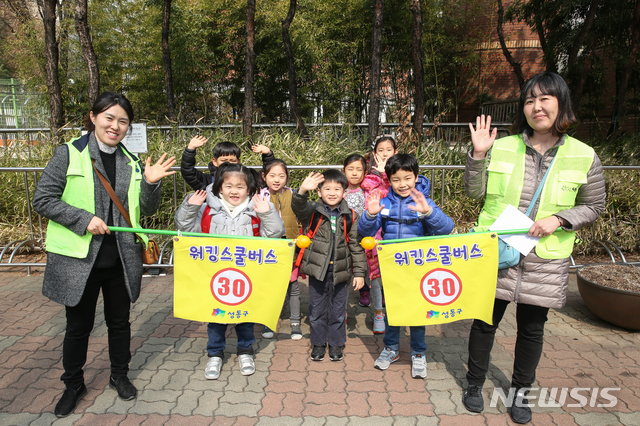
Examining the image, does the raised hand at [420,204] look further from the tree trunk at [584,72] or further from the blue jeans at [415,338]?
the tree trunk at [584,72]

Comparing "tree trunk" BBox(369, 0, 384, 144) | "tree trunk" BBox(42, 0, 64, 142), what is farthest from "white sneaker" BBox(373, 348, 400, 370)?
"tree trunk" BBox(42, 0, 64, 142)

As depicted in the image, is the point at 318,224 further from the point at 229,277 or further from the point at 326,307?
the point at 229,277

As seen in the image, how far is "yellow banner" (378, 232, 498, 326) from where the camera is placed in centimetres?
272

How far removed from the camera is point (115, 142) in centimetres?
273

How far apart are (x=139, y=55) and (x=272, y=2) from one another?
4566mm

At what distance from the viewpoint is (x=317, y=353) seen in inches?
137

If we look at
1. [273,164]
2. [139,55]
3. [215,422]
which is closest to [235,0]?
[139,55]

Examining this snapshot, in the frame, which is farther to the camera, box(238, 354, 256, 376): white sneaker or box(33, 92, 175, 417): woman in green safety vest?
box(238, 354, 256, 376): white sneaker

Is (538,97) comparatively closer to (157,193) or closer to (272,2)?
(157,193)

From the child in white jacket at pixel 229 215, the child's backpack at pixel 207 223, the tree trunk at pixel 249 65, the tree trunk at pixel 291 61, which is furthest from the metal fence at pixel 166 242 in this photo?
the tree trunk at pixel 291 61

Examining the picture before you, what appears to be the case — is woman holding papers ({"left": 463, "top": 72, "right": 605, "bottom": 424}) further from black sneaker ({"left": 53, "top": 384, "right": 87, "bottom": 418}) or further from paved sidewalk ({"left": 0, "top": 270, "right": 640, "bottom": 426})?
black sneaker ({"left": 53, "top": 384, "right": 87, "bottom": 418})

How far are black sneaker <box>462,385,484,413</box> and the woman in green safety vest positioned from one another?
222cm

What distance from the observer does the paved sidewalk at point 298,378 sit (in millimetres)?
2766

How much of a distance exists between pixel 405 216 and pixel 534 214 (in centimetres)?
87
